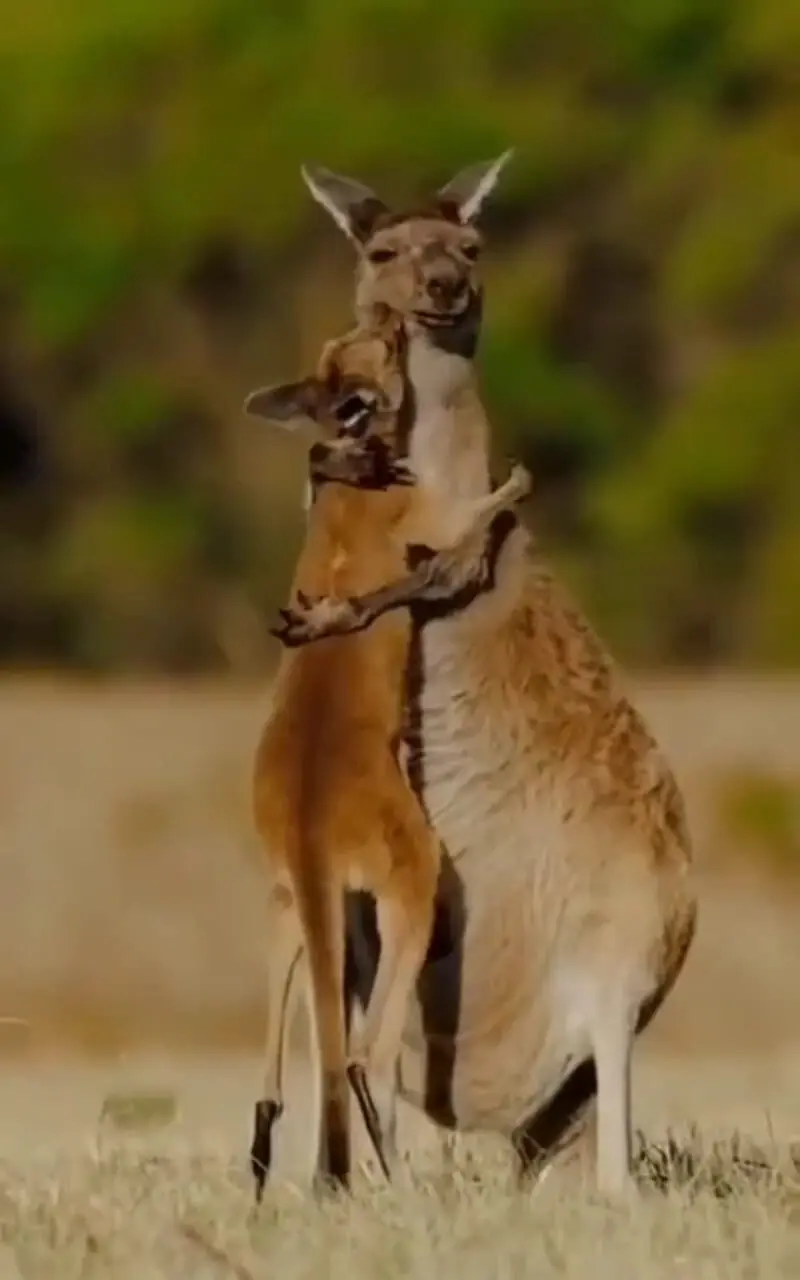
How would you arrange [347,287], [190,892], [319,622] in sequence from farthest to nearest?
[347,287], [190,892], [319,622]

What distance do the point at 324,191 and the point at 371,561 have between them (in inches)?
12.2

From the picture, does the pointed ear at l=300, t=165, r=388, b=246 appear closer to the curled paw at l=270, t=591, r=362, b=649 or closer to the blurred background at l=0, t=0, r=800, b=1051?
the curled paw at l=270, t=591, r=362, b=649

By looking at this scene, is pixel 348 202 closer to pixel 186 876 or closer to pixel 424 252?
pixel 424 252

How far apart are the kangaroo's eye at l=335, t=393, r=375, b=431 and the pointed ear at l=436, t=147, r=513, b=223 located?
179 millimetres

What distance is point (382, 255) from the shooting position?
2109 millimetres

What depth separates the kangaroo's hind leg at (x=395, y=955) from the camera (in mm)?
Answer: 1964

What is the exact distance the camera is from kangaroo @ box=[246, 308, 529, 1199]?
1.96m

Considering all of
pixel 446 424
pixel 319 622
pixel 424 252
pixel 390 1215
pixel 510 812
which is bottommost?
pixel 390 1215

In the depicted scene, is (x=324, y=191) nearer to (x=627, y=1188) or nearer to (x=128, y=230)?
(x=627, y=1188)

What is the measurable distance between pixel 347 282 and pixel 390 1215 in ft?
15.1

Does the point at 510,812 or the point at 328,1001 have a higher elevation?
the point at 510,812

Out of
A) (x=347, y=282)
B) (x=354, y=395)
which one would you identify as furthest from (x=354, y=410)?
(x=347, y=282)

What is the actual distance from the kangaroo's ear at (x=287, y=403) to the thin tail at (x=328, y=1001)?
13.2 inches

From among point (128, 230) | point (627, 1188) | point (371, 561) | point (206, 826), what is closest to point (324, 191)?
point (371, 561)
